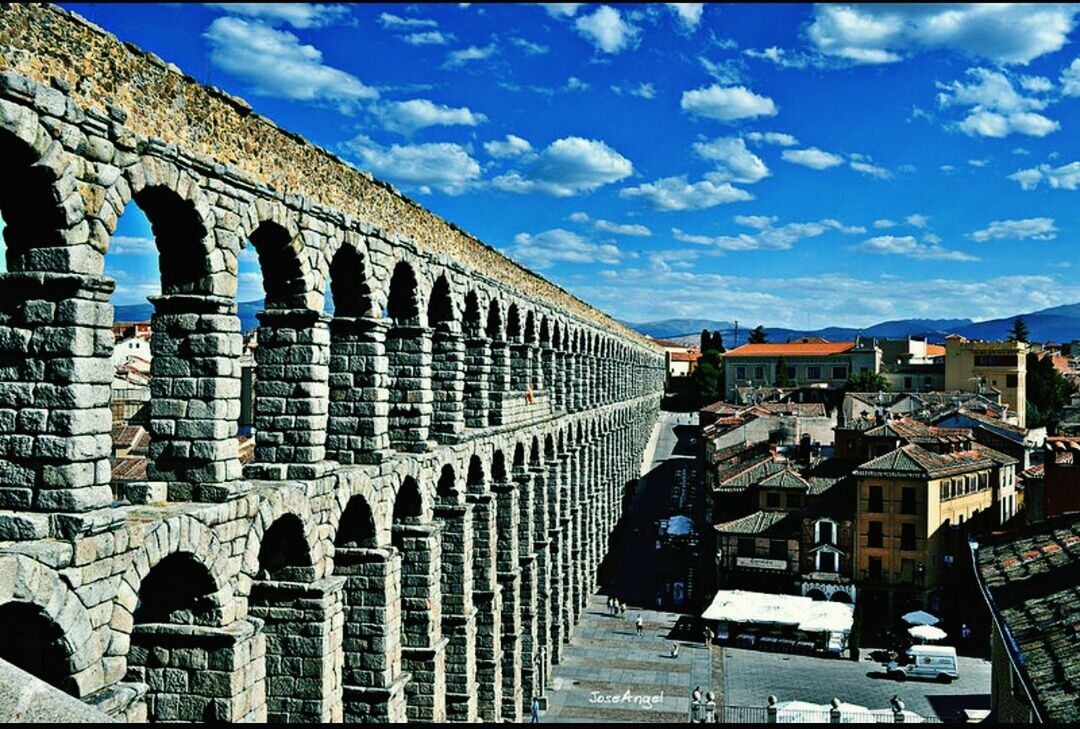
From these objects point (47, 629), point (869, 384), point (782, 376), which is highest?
point (782, 376)

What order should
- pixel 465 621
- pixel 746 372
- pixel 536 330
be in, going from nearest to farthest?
pixel 465 621 → pixel 536 330 → pixel 746 372

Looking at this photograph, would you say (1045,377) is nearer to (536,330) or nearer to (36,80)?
(536,330)

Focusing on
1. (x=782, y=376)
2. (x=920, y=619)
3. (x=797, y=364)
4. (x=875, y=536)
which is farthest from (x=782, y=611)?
(x=797, y=364)

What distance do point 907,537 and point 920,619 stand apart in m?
4.81

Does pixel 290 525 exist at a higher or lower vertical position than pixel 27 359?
lower

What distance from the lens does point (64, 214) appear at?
39.3 feet

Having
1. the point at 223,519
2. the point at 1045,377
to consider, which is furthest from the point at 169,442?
the point at 1045,377

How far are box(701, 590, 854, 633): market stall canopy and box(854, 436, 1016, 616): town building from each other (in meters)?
3.53

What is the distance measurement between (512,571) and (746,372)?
111902mm

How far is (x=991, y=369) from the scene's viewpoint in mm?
108375

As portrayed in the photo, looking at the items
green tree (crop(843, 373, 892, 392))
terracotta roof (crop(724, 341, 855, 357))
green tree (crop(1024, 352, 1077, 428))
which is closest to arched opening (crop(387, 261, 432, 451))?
green tree (crop(1024, 352, 1077, 428))

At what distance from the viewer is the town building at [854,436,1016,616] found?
53062 mm

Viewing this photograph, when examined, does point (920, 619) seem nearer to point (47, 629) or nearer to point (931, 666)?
point (931, 666)

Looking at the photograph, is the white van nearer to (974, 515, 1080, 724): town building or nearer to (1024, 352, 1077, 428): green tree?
(974, 515, 1080, 724): town building
